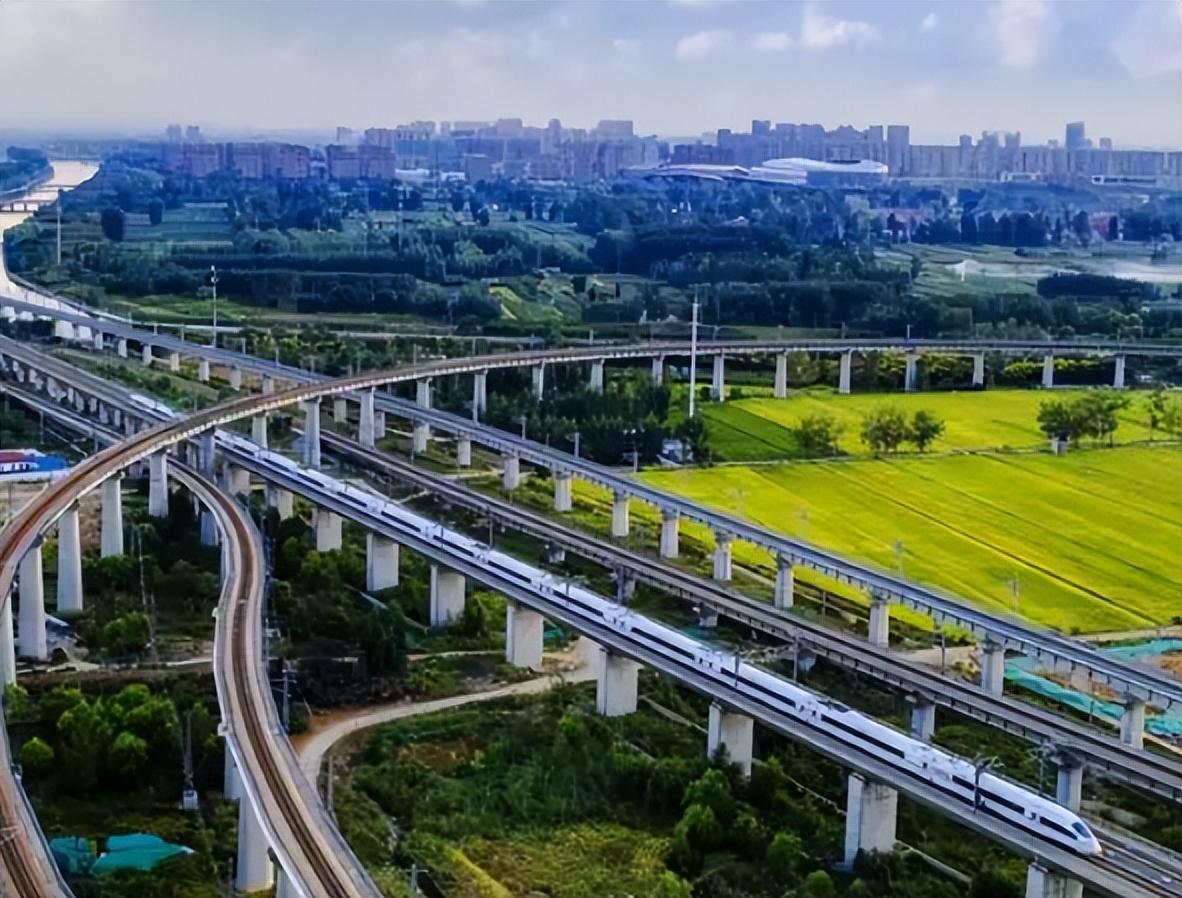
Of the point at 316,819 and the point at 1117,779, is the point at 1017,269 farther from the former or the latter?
the point at 316,819

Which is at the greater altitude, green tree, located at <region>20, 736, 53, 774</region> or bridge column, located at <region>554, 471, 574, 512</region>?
bridge column, located at <region>554, 471, 574, 512</region>

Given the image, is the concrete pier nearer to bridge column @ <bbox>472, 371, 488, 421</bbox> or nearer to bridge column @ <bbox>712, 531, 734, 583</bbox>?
bridge column @ <bbox>712, 531, 734, 583</bbox>

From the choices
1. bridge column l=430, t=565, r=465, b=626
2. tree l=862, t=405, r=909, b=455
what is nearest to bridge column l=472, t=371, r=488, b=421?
tree l=862, t=405, r=909, b=455

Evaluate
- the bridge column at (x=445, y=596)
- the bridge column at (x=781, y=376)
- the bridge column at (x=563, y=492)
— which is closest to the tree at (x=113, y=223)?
the bridge column at (x=781, y=376)

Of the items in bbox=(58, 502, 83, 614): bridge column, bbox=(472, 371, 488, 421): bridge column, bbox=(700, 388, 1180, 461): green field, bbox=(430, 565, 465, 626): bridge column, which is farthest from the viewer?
bbox=(472, 371, 488, 421): bridge column

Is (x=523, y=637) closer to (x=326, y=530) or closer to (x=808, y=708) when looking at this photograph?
(x=808, y=708)

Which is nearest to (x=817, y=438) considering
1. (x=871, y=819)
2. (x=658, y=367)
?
(x=658, y=367)

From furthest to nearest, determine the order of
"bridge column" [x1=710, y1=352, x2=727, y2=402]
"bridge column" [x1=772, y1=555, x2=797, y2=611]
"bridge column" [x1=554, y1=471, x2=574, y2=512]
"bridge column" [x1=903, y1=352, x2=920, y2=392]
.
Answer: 1. "bridge column" [x1=903, y1=352, x2=920, y2=392]
2. "bridge column" [x1=710, y1=352, x2=727, y2=402]
3. "bridge column" [x1=554, y1=471, x2=574, y2=512]
4. "bridge column" [x1=772, y1=555, x2=797, y2=611]

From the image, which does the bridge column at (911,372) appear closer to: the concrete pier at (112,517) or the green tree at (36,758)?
the concrete pier at (112,517)
